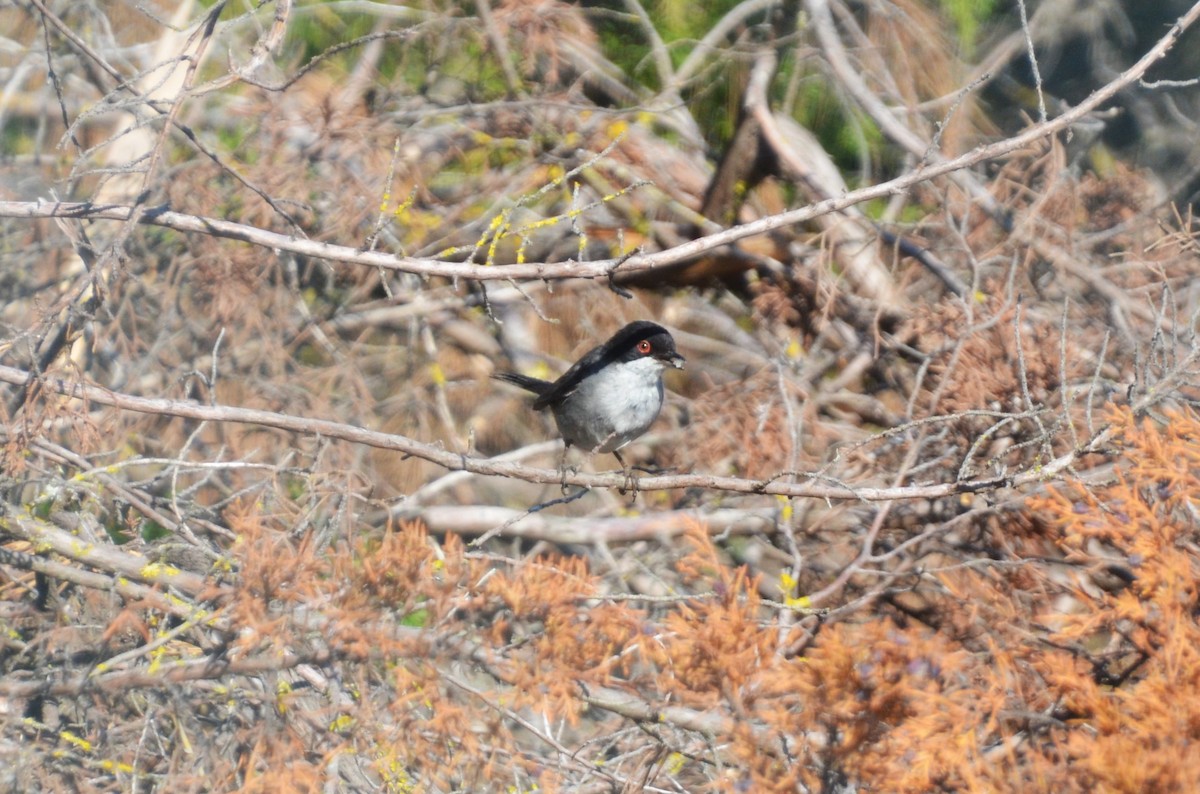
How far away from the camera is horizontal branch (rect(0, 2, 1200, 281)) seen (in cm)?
216

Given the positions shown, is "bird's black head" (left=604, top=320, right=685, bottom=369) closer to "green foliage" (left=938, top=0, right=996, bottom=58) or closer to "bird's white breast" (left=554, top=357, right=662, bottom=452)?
"bird's white breast" (left=554, top=357, right=662, bottom=452)

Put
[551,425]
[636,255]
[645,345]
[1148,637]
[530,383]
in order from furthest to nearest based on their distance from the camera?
[551,425] < [530,383] < [645,345] < [636,255] < [1148,637]

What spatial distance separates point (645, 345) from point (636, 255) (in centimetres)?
108

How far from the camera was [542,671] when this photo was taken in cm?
238

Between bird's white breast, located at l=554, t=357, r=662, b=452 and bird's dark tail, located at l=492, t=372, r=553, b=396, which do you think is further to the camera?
bird's dark tail, located at l=492, t=372, r=553, b=396

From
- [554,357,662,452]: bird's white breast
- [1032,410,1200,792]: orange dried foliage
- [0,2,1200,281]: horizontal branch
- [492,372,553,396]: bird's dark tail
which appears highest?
[0,2,1200,281]: horizontal branch

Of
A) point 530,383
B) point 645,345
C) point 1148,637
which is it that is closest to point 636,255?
point 645,345

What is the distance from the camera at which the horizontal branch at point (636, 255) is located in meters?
2.16

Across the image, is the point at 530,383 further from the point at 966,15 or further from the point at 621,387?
the point at 966,15

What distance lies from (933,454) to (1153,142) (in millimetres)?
3060

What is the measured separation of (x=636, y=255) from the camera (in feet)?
8.11

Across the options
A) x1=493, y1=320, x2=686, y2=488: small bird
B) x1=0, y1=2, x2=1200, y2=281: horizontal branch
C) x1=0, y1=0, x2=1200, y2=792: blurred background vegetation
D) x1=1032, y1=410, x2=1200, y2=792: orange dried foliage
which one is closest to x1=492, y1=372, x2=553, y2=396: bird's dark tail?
x1=493, y1=320, x2=686, y2=488: small bird

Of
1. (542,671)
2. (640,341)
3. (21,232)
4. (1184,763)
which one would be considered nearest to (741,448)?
(640,341)

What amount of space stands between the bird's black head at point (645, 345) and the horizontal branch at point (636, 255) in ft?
A: 3.31
